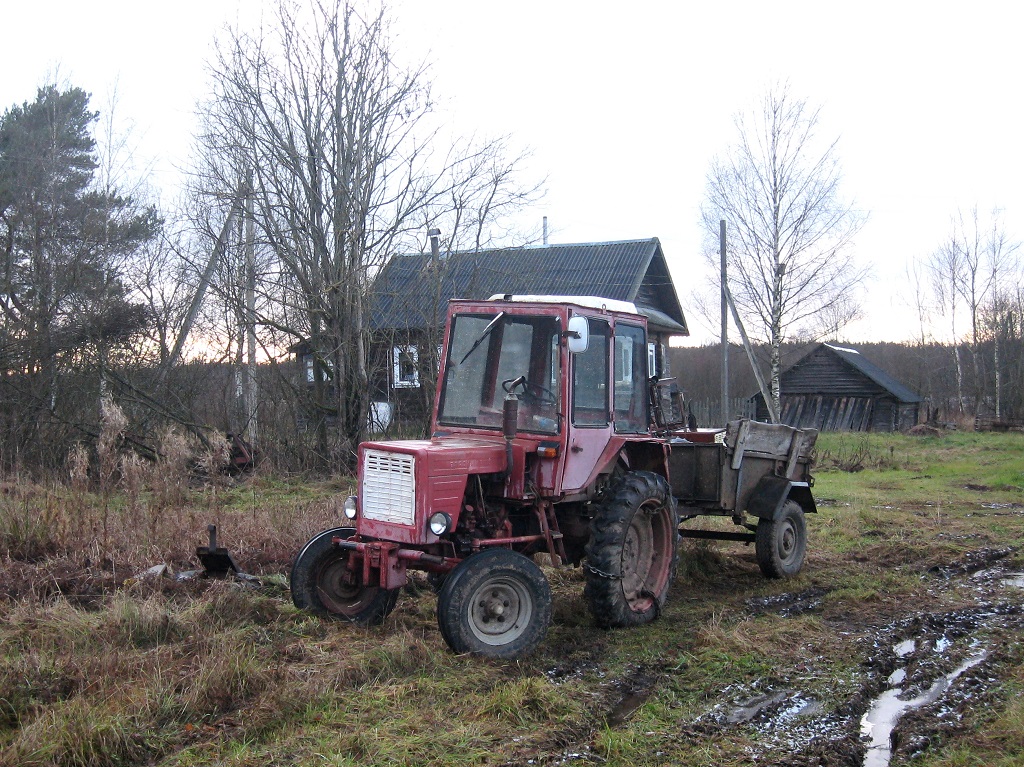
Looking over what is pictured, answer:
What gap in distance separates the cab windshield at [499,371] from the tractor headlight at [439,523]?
1.06 m

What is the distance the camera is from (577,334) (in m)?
6.25

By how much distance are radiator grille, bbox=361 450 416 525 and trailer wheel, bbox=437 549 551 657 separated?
0.59 m

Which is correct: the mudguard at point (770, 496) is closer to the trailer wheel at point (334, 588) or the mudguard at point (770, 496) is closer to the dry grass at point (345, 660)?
the dry grass at point (345, 660)

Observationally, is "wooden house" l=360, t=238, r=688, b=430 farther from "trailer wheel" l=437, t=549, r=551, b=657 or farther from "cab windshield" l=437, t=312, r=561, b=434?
"trailer wheel" l=437, t=549, r=551, b=657

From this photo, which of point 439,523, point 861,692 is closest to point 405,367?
point 439,523

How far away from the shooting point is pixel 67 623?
575 cm

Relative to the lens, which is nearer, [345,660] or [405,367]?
[345,660]

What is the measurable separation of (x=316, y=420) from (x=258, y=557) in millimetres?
7687

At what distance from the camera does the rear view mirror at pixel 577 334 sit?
6195 millimetres

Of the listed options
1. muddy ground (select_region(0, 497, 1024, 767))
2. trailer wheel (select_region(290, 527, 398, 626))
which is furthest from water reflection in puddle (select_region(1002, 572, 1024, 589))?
trailer wheel (select_region(290, 527, 398, 626))

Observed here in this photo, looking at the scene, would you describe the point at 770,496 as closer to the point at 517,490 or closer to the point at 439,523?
the point at 517,490

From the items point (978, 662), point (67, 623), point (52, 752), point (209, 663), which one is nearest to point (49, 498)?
point (67, 623)

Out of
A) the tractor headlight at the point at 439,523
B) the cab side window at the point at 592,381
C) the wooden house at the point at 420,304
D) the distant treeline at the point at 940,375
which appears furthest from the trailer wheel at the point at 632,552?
the distant treeline at the point at 940,375

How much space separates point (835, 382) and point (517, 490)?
31.7 meters
